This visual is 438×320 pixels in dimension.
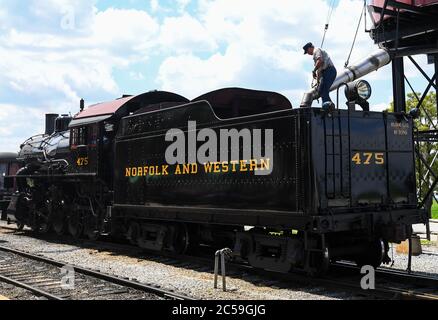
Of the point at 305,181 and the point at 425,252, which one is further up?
the point at 305,181

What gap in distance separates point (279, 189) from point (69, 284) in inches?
137

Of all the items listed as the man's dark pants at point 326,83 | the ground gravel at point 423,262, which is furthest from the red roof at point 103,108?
the ground gravel at point 423,262

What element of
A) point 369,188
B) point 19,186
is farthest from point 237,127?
point 19,186

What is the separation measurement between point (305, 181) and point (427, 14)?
8175 millimetres

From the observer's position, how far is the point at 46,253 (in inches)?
441

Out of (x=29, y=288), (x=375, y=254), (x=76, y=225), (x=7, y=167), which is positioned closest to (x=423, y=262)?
(x=375, y=254)

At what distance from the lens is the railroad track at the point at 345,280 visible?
6762 millimetres

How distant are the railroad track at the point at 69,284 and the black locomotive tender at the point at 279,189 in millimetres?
1808

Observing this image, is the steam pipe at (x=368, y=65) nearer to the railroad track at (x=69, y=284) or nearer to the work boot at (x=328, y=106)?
the work boot at (x=328, y=106)

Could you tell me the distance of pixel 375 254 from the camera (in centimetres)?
821

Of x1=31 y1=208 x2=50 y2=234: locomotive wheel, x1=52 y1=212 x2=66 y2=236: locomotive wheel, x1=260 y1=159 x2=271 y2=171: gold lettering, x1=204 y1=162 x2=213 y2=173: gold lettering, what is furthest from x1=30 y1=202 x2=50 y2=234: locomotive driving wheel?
x1=260 y1=159 x2=271 y2=171: gold lettering

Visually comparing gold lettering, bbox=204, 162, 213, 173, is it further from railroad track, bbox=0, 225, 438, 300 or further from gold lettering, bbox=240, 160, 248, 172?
railroad track, bbox=0, 225, 438, 300

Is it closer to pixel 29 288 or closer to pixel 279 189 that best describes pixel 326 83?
pixel 279 189
